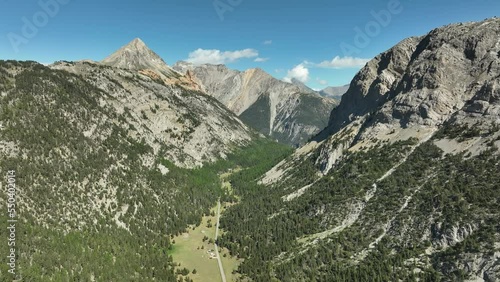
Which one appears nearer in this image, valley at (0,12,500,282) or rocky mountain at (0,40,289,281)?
valley at (0,12,500,282)

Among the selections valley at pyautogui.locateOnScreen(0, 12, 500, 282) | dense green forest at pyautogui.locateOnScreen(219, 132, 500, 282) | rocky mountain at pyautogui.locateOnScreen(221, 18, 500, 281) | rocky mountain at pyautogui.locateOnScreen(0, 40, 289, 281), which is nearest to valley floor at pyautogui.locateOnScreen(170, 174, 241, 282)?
valley at pyautogui.locateOnScreen(0, 12, 500, 282)

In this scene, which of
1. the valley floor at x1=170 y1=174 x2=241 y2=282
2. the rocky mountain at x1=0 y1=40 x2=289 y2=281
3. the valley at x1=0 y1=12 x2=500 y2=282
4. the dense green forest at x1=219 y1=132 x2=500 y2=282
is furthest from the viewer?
the valley floor at x1=170 y1=174 x2=241 y2=282

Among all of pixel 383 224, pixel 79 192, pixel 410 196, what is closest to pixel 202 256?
pixel 79 192

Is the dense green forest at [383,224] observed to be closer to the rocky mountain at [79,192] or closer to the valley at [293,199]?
the valley at [293,199]

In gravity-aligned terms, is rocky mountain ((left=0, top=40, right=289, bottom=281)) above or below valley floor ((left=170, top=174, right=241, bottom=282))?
above

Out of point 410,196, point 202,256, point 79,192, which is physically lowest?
point 202,256

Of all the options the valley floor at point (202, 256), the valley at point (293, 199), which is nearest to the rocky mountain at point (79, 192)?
the valley at point (293, 199)

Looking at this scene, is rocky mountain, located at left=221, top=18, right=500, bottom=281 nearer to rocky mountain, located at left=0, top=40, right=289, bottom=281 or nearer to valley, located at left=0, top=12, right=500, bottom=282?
valley, located at left=0, top=12, right=500, bottom=282

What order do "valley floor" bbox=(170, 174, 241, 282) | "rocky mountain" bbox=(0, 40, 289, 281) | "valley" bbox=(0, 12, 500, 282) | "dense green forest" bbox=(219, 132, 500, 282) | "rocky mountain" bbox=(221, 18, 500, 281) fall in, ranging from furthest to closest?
"valley floor" bbox=(170, 174, 241, 282) → "rocky mountain" bbox=(0, 40, 289, 281) → "valley" bbox=(0, 12, 500, 282) → "rocky mountain" bbox=(221, 18, 500, 281) → "dense green forest" bbox=(219, 132, 500, 282)

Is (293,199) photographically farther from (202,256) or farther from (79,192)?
(79,192)
